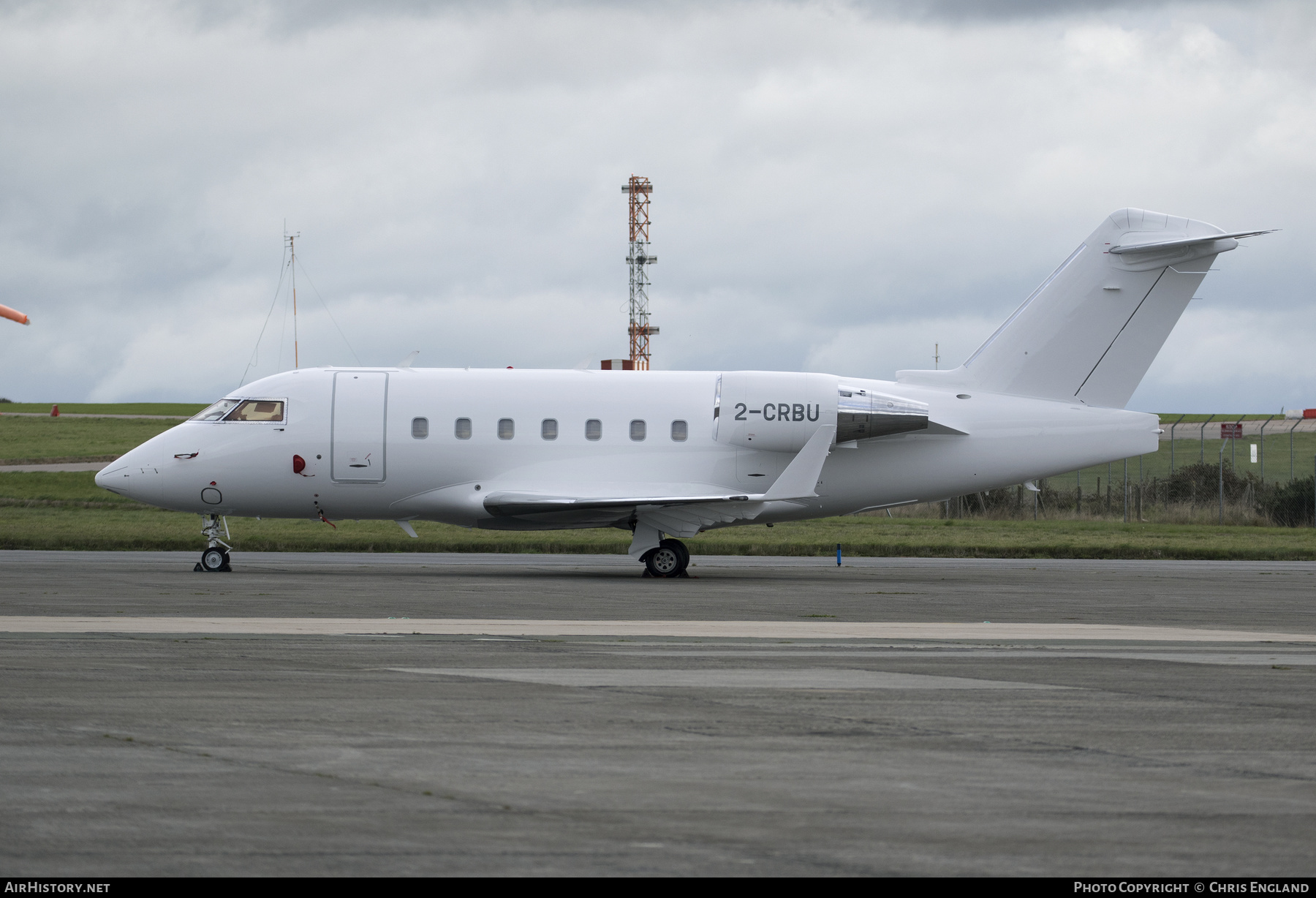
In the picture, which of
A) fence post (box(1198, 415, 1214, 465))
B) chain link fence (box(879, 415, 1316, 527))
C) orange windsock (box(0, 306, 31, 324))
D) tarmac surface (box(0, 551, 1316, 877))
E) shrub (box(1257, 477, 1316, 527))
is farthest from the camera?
fence post (box(1198, 415, 1214, 465))

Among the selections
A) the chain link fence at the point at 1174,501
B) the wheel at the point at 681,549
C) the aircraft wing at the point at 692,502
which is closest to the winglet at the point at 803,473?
the aircraft wing at the point at 692,502

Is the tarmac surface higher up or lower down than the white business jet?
lower down

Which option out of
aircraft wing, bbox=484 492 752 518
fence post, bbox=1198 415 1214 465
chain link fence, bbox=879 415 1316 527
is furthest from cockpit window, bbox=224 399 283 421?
fence post, bbox=1198 415 1214 465

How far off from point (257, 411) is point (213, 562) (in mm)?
2996

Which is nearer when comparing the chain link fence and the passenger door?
the passenger door

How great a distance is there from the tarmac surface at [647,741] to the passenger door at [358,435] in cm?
725

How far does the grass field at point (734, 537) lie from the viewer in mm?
33844

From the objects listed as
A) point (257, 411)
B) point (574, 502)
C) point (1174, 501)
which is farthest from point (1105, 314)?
point (1174, 501)

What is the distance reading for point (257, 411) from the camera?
2617cm

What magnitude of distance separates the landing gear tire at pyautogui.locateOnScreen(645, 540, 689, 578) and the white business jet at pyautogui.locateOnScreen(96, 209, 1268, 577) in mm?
33

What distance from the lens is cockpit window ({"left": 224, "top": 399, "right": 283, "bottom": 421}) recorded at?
2609 centimetres

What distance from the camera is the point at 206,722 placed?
9.17m

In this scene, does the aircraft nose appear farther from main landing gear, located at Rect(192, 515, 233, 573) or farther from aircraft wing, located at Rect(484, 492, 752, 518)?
aircraft wing, located at Rect(484, 492, 752, 518)

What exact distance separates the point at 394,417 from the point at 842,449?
8.51 metres
